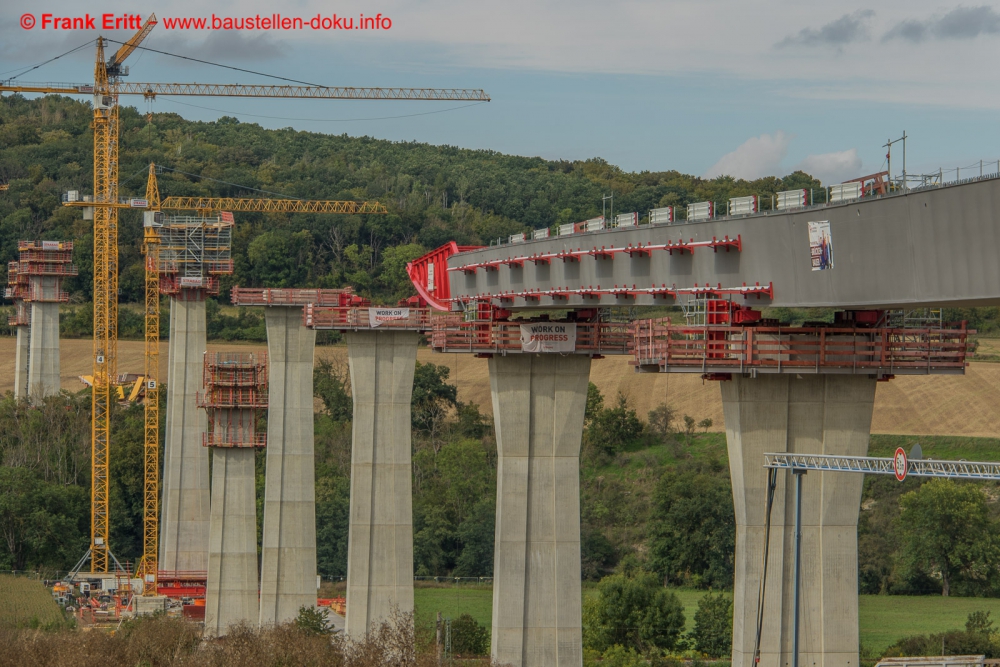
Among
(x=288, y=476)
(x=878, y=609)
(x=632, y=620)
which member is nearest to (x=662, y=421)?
(x=878, y=609)

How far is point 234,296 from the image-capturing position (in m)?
96.5

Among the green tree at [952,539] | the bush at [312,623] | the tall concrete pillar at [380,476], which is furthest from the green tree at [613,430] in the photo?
the bush at [312,623]

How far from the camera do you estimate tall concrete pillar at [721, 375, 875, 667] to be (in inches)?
1838

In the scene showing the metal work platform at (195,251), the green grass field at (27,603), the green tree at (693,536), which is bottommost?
the green grass field at (27,603)

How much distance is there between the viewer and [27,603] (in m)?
108

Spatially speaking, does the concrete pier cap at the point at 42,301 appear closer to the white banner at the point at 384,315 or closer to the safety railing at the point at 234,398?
the safety railing at the point at 234,398

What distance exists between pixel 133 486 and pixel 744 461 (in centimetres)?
9991

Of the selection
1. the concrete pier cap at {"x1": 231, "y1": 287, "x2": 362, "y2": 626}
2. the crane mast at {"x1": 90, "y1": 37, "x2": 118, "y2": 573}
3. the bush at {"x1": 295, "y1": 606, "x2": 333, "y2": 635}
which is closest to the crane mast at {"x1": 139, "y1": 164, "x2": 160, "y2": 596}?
the crane mast at {"x1": 90, "y1": 37, "x2": 118, "y2": 573}

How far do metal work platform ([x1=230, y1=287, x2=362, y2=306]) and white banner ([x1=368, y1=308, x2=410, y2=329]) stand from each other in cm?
547

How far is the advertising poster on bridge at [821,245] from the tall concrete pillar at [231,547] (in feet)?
186

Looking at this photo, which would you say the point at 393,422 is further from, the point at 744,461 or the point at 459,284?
the point at 744,461

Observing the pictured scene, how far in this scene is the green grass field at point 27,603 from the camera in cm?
9332

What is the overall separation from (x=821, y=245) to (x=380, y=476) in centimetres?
4132

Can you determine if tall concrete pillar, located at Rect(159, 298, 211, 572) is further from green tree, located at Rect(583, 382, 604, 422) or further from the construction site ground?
green tree, located at Rect(583, 382, 604, 422)
